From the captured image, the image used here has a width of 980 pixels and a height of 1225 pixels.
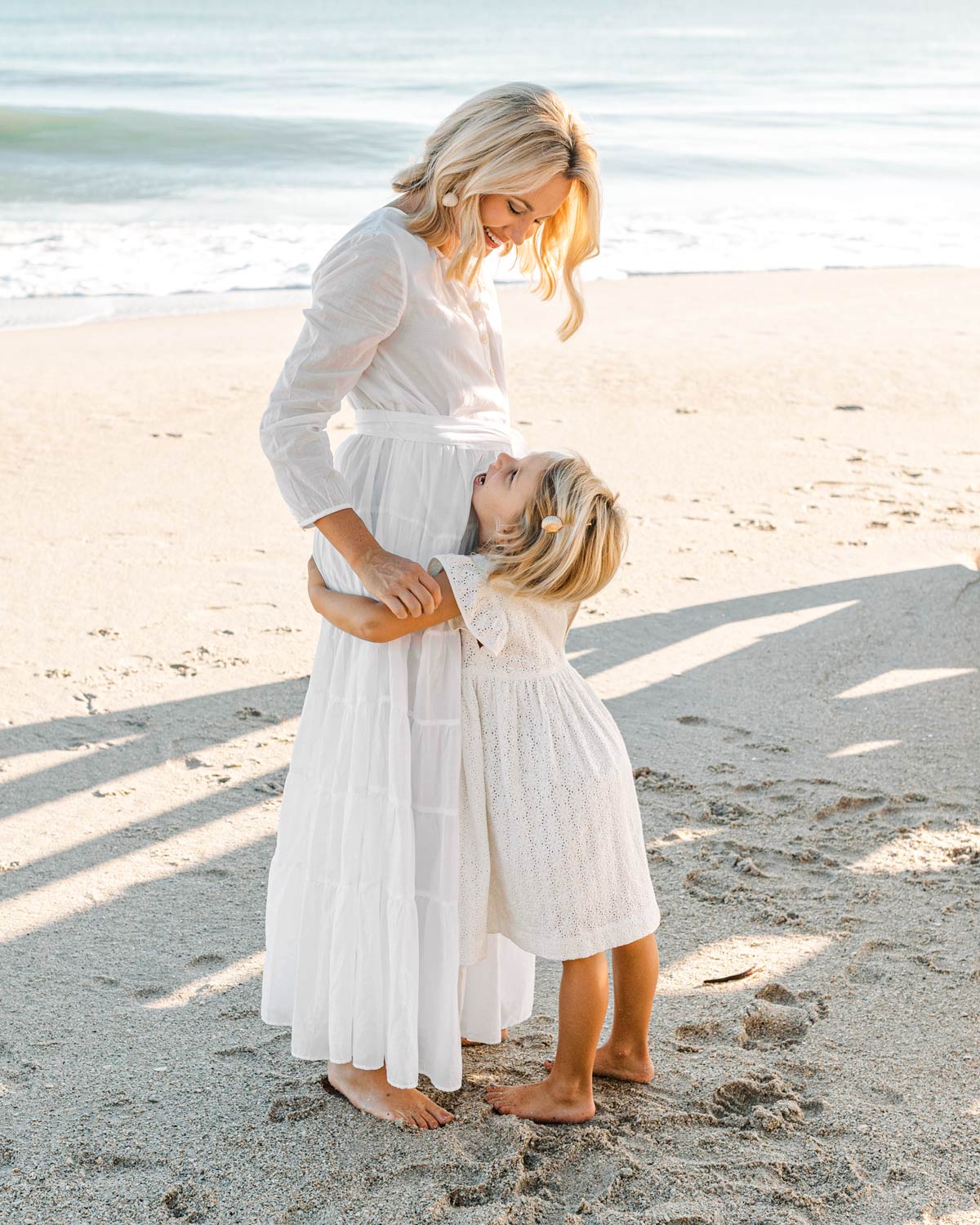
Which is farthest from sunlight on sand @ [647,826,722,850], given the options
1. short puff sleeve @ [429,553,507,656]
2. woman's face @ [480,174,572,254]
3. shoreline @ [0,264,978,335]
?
shoreline @ [0,264,978,335]

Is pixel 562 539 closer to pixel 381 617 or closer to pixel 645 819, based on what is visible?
pixel 381 617

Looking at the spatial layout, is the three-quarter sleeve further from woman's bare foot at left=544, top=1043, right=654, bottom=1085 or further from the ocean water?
woman's bare foot at left=544, top=1043, right=654, bottom=1085

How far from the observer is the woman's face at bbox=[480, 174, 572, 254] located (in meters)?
2.27

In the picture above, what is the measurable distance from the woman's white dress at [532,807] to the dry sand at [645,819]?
0.40 m

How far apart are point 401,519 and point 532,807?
57cm

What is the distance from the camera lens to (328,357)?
2258 mm

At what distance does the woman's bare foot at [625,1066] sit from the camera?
2588mm

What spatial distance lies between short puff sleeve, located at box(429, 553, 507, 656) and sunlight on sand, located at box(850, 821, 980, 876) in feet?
5.34

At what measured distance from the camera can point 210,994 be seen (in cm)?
289

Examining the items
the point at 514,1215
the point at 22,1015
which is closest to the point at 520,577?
the point at 514,1215

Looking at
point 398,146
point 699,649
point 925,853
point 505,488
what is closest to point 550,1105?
point 505,488

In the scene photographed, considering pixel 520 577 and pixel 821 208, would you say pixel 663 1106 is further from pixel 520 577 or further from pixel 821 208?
pixel 821 208

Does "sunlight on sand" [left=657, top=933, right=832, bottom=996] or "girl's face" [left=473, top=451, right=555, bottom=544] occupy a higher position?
"girl's face" [left=473, top=451, right=555, bottom=544]

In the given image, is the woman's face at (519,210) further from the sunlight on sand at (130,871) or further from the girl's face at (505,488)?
the sunlight on sand at (130,871)
